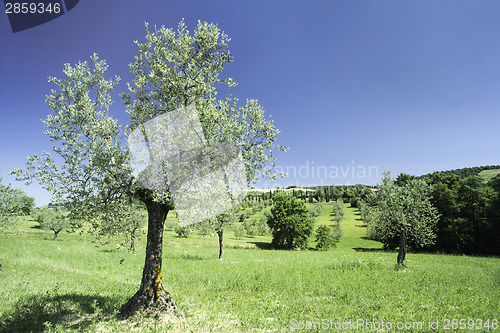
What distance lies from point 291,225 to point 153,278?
59.3 metres

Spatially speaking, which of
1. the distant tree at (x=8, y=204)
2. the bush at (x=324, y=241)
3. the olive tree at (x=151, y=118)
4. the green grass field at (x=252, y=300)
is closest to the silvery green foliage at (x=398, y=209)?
the green grass field at (x=252, y=300)

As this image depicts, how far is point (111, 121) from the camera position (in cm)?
1237

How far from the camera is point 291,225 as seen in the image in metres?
67.2

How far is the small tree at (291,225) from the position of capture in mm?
67125

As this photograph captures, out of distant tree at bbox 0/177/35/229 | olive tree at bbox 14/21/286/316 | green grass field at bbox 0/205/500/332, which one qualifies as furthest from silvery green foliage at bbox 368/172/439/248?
distant tree at bbox 0/177/35/229

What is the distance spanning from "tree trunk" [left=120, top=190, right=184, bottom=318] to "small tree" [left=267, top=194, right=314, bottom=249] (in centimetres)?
5854

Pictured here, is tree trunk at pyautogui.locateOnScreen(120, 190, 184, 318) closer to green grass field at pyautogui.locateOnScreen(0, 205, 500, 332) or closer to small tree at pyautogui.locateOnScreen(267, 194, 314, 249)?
green grass field at pyautogui.locateOnScreen(0, 205, 500, 332)

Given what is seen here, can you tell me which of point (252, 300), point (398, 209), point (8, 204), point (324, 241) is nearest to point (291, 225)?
point (324, 241)

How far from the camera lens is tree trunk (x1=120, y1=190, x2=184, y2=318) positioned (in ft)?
37.7

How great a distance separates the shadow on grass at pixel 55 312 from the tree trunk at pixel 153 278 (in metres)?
1.19

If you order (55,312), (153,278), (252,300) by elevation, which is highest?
(153,278)

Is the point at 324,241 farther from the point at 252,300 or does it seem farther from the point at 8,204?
the point at 8,204

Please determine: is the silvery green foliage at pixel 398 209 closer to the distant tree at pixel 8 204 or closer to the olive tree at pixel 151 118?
the olive tree at pixel 151 118

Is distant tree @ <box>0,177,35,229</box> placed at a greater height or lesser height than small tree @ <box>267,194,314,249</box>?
greater
